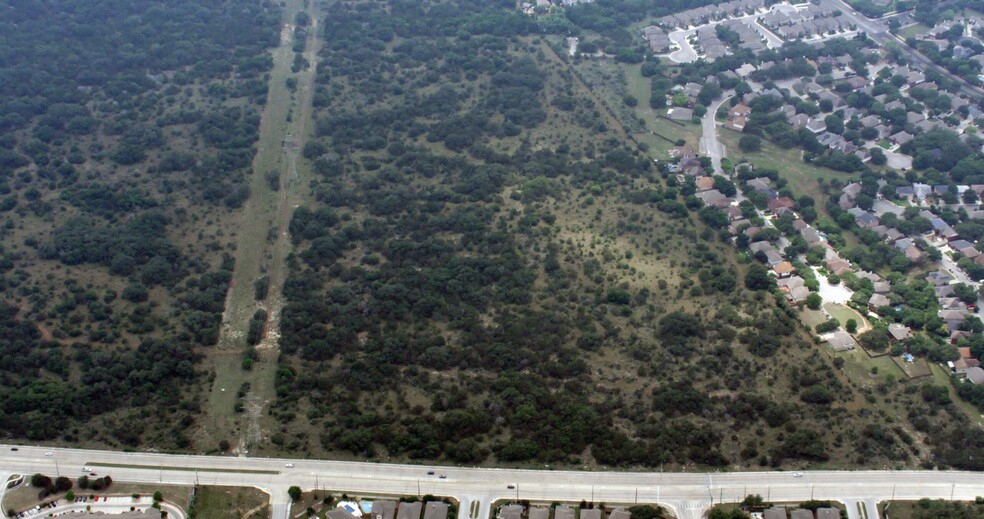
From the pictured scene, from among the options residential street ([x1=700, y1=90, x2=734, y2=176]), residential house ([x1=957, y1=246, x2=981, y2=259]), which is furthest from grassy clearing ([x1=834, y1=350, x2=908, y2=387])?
residential street ([x1=700, y1=90, x2=734, y2=176])

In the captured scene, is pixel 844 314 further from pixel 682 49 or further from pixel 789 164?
pixel 682 49

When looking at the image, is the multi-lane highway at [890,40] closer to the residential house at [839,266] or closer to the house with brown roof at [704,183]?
the house with brown roof at [704,183]

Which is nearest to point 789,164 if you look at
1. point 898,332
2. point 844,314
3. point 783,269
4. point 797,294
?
point 783,269

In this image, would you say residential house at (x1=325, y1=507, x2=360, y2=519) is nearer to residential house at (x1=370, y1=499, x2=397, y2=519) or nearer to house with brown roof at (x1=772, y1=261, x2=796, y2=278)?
residential house at (x1=370, y1=499, x2=397, y2=519)

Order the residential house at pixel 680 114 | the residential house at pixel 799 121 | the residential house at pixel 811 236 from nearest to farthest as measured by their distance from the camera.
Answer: the residential house at pixel 811 236 → the residential house at pixel 799 121 → the residential house at pixel 680 114

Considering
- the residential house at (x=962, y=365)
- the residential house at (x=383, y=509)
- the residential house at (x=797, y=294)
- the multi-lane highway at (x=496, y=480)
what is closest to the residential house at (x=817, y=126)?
the residential house at (x=797, y=294)

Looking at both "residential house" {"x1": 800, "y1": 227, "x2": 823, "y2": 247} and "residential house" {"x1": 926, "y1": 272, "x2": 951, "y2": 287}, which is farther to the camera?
"residential house" {"x1": 800, "y1": 227, "x2": 823, "y2": 247}
